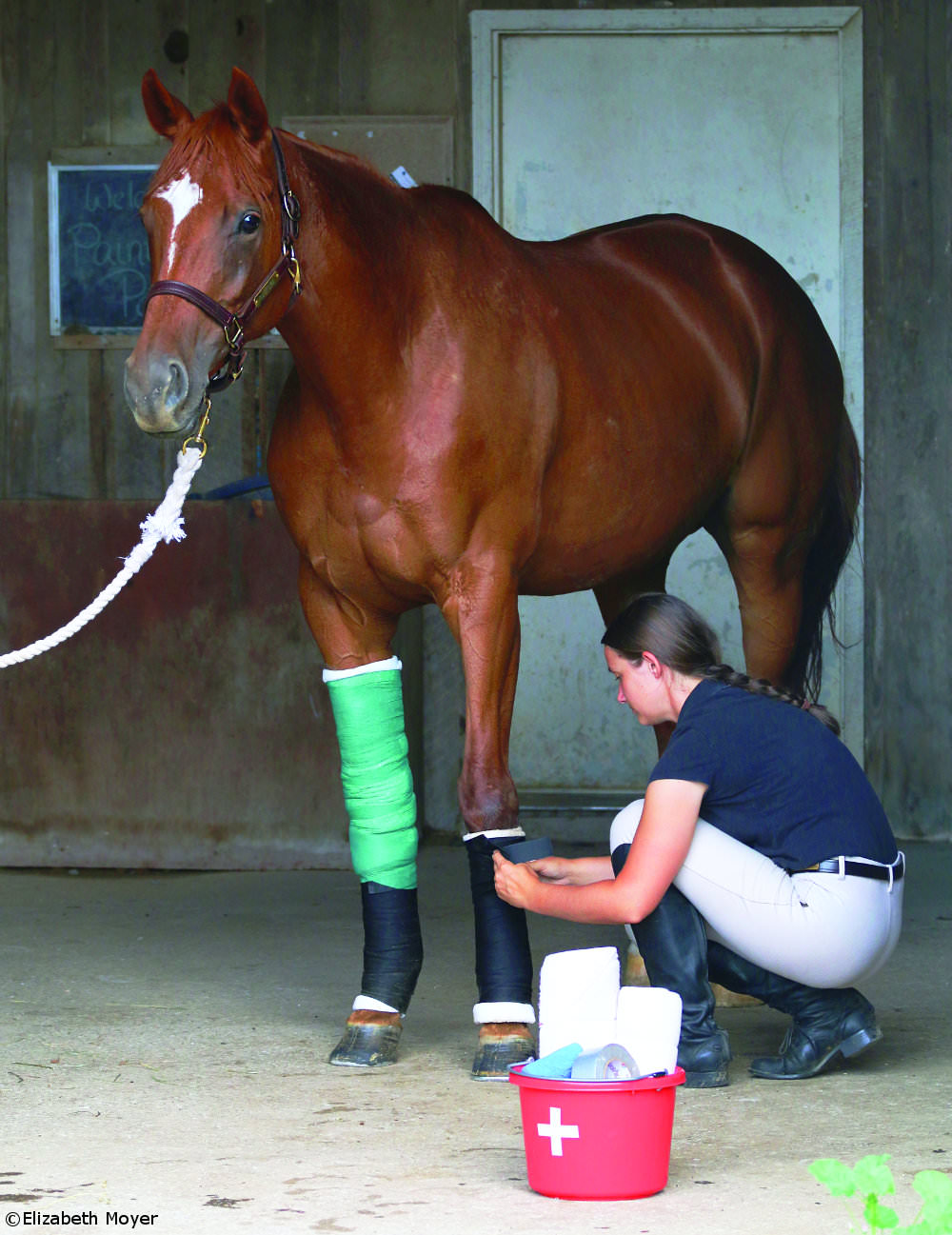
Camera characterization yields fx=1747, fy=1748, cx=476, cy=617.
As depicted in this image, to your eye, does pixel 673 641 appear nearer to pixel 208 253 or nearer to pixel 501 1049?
pixel 501 1049

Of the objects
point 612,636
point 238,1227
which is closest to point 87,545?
point 612,636

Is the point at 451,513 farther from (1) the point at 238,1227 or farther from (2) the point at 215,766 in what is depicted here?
(2) the point at 215,766

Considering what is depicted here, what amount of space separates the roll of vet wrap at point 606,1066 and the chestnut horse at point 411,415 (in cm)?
69

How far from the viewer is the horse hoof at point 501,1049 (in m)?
2.96

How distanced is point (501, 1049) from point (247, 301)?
4.34 feet

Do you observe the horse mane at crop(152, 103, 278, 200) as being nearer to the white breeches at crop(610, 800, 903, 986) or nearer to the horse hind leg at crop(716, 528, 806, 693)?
the white breeches at crop(610, 800, 903, 986)

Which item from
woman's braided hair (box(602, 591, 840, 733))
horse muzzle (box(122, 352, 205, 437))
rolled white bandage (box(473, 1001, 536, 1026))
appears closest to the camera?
horse muzzle (box(122, 352, 205, 437))

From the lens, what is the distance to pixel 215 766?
16.8 feet

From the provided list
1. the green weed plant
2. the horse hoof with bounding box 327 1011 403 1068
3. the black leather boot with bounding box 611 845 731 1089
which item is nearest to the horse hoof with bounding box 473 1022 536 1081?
the horse hoof with bounding box 327 1011 403 1068

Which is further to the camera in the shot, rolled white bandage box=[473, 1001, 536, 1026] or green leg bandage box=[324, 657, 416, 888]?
green leg bandage box=[324, 657, 416, 888]

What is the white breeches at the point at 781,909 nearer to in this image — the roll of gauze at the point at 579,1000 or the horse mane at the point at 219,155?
the roll of gauze at the point at 579,1000

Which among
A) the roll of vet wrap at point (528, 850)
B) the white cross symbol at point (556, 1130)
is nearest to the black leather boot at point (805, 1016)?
the roll of vet wrap at point (528, 850)

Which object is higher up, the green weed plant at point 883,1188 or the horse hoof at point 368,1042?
the green weed plant at point 883,1188

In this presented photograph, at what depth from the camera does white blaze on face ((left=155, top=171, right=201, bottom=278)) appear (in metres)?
2.74
